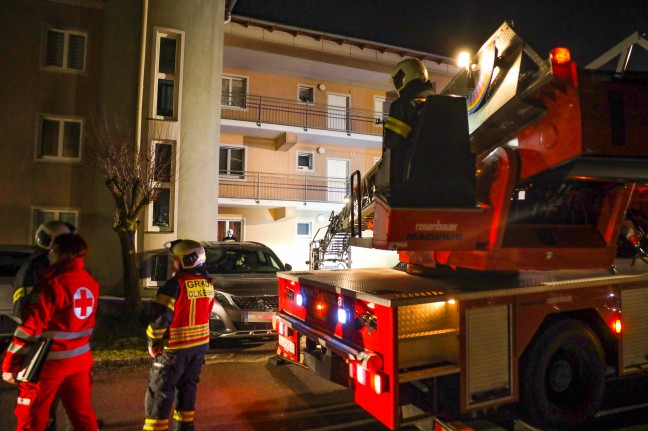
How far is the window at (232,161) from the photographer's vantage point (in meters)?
15.9

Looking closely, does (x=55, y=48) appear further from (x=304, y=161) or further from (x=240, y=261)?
(x=240, y=261)

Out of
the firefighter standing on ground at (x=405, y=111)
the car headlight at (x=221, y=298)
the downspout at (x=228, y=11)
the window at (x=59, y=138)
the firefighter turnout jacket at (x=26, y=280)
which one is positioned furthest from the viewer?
the downspout at (x=228, y=11)

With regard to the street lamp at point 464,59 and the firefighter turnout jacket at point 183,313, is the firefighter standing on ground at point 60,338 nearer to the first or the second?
the firefighter turnout jacket at point 183,313

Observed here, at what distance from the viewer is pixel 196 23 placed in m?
12.2

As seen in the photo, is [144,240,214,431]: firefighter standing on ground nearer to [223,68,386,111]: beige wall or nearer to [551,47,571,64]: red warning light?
[551,47,571,64]: red warning light

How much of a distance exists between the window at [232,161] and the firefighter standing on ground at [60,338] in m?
12.7

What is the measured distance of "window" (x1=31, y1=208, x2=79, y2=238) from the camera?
1232 centimetres

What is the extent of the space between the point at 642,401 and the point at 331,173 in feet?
43.4

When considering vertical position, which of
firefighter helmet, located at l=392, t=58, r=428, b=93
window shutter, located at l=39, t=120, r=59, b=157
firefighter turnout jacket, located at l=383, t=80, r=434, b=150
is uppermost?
window shutter, located at l=39, t=120, r=59, b=157

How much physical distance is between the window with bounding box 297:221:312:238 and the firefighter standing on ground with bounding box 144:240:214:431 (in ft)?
42.4

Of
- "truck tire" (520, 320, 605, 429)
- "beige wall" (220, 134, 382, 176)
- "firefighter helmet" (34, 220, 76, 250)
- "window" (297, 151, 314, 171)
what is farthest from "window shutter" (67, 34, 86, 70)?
"truck tire" (520, 320, 605, 429)

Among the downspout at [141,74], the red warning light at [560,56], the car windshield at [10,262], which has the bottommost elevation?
the car windshield at [10,262]

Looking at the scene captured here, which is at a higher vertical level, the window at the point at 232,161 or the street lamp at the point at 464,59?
the window at the point at 232,161

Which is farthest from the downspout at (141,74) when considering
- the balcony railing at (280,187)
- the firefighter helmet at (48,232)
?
the firefighter helmet at (48,232)
